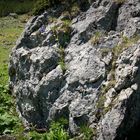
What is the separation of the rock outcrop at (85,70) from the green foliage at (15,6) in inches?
1553

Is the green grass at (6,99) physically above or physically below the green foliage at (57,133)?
above

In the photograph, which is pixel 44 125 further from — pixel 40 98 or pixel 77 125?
pixel 77 125

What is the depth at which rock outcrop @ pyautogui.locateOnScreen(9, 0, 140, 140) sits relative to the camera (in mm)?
16516

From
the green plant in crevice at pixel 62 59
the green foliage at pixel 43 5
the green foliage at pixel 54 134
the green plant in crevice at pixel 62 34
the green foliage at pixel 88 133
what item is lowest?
the green foliage at pixel 88 133

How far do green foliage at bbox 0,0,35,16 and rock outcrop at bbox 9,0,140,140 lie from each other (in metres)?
39.5

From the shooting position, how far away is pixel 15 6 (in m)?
65.9

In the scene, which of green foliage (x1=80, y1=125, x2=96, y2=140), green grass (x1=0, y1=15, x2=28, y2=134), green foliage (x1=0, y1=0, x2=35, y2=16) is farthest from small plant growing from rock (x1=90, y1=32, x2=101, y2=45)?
green foliage (x1=0, y1=0, x2=35, y2=16)

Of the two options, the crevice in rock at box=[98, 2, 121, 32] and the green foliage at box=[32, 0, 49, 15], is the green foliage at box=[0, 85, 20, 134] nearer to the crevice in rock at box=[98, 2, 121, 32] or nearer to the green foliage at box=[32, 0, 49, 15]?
the green foliage at box=[32, 0, 49, 15]

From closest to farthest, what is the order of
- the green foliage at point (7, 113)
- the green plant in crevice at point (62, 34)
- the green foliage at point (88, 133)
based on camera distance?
the green foliage at point (88, 133), the green foliage at point (7, 113), the green plant in crevice at point (62, 34)

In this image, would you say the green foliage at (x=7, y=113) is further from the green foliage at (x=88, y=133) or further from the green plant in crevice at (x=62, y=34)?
the green foliage at (x=88, y=133)

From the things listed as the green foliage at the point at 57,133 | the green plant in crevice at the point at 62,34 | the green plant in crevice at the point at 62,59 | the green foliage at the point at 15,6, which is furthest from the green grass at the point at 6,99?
the green foliage at the point at 15,6

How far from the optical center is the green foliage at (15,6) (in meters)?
62.4

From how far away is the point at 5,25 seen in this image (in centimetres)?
5141

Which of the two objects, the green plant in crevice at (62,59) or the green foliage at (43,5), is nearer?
the green plant in crevice at (62,59)
